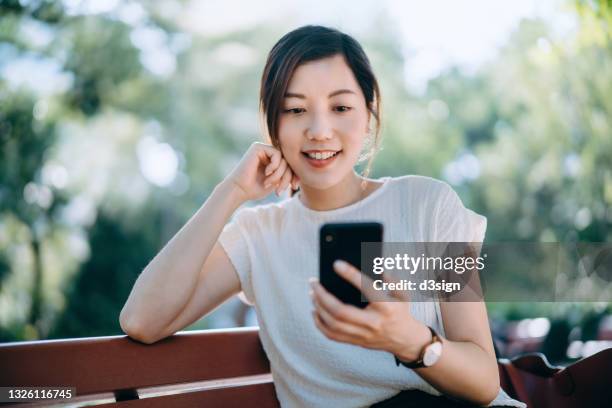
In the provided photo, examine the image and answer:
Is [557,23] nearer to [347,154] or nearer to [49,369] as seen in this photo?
[347,154]

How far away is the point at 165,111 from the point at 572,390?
8.67 meters

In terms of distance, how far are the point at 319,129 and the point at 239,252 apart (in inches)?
20.7

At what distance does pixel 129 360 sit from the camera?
1.84m

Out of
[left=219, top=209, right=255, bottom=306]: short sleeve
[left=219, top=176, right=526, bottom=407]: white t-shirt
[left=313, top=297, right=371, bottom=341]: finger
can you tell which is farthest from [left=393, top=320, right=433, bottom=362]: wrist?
[left=219, top=209, right=255, bottom=306]: short sleeve

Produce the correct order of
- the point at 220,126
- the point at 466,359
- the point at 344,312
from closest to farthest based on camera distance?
the point at 344,312, the point at 466,359, the point at 220,126

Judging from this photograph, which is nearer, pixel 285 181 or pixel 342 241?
pixel 342 241

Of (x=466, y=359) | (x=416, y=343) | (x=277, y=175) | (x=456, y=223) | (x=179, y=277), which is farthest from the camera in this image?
(x=277, y=175)

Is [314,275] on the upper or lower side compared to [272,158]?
lower

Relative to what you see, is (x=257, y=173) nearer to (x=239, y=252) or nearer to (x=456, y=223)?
(x=239, y=252)

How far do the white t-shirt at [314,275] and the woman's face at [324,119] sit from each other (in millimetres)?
167

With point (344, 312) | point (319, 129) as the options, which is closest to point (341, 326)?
point (344, 312)

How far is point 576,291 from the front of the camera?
15.8ft

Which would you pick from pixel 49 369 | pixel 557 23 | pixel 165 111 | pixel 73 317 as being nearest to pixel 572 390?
pixel 49 369

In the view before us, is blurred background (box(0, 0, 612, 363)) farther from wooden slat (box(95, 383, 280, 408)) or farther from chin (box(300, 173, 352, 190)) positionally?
wooden slat (box(95, 383, 280, 408))
